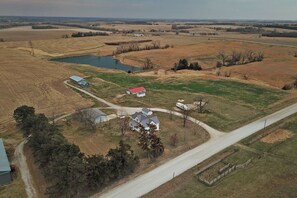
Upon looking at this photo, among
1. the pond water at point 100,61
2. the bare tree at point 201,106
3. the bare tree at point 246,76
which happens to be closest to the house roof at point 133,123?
the bare tree at point 201,106

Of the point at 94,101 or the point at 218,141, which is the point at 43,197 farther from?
the point at 94,101

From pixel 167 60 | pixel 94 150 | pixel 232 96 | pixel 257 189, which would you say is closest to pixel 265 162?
pixel 257 189

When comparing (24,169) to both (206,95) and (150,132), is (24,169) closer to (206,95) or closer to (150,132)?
(150,132)

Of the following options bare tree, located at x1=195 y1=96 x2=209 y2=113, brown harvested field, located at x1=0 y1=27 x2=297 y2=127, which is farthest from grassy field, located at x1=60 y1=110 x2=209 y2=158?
brown harvested field, located at x1=0 y1=27 x2=297 y2=127

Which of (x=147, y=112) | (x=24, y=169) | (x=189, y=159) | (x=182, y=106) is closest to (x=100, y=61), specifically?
(x=182, y=106)

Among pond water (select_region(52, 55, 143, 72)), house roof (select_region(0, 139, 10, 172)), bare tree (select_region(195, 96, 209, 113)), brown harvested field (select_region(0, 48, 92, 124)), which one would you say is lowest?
pond water (select_region(52, 55, 143, 72))

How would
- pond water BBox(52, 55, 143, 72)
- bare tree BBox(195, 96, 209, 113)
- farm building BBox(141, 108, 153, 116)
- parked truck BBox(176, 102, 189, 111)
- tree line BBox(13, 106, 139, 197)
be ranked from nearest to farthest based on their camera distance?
tree line BBox(13, 106, 139, 197), farm building BBox(141, 108, 153, 116), bare tree BBox(195, 96, 209, 113), parked truck BBox(176, 102, 189, 111), pond water BBox(52, 55, 143, 72)

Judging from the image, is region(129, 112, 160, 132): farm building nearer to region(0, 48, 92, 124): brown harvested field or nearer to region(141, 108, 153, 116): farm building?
region(141, 108, 153, 116): farm building
